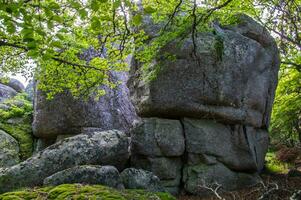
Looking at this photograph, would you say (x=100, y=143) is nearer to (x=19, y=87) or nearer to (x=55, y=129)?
(x=55, y=129)

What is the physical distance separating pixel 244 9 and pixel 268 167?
9434 mm

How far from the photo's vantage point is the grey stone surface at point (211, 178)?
13.2m

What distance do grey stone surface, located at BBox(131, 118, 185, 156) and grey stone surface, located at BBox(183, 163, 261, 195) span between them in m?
0.98

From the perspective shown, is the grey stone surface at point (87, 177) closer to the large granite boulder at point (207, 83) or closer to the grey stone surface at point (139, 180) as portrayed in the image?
the grey stone surface at point (139, 180)

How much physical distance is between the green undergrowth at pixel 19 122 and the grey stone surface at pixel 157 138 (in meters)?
7.27

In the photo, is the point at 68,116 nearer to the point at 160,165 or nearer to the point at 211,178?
the point at 160,165

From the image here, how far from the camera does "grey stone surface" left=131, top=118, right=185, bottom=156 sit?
44.0ft

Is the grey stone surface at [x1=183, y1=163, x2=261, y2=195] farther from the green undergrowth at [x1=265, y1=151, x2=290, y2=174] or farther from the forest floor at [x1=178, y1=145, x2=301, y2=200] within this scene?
the green undergrowth at [x1=265, y1=151, x2=290, y2=174]

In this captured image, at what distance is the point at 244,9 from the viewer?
12141 millimetres

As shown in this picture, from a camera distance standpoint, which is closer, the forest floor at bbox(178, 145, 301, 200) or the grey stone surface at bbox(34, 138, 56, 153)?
the forest floor at bbox(178, 145, 301, 200)

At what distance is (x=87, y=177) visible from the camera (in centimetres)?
867

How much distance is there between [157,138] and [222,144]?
300 cm

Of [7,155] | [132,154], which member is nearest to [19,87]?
[7,155]

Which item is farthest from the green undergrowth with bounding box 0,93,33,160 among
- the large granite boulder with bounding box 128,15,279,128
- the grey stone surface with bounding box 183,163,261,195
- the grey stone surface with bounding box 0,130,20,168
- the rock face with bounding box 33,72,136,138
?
the grey stone surface with bounding box 183,163,261,195
